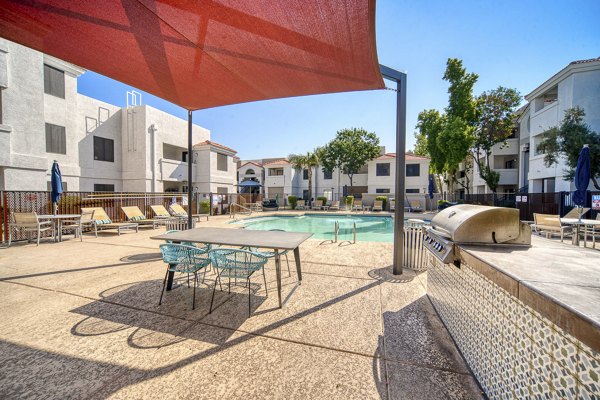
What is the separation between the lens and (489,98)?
1811 centimetres

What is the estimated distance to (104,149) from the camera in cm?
1631

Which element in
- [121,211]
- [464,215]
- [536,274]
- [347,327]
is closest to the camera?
[536,274]

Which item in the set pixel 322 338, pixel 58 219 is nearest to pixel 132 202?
pixel 58 219

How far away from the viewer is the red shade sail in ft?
8.13

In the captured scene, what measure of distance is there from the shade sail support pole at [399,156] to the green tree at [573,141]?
11.6m

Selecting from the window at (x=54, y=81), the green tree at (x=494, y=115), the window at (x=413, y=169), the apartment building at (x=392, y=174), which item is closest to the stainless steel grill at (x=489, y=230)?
the green tree at (x=494, y=115)

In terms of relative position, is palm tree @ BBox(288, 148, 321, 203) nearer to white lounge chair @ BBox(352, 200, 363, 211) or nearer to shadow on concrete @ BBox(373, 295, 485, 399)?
white lounge chair @ BBox(352, 200, 363, 211)

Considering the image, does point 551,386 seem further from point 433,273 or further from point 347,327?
point 433,273

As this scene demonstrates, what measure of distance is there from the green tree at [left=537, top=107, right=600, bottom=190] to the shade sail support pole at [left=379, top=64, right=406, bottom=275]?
11621 mm

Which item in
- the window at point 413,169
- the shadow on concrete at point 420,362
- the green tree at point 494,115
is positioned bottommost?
the shadow on concrete at point 420,362

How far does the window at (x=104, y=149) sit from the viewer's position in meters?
15.9

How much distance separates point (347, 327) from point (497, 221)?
193 cm

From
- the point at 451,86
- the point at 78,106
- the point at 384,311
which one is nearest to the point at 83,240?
the point at 384,311

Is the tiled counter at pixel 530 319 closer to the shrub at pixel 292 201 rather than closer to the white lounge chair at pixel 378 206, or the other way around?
the white lounge chair at pixel 378 206
